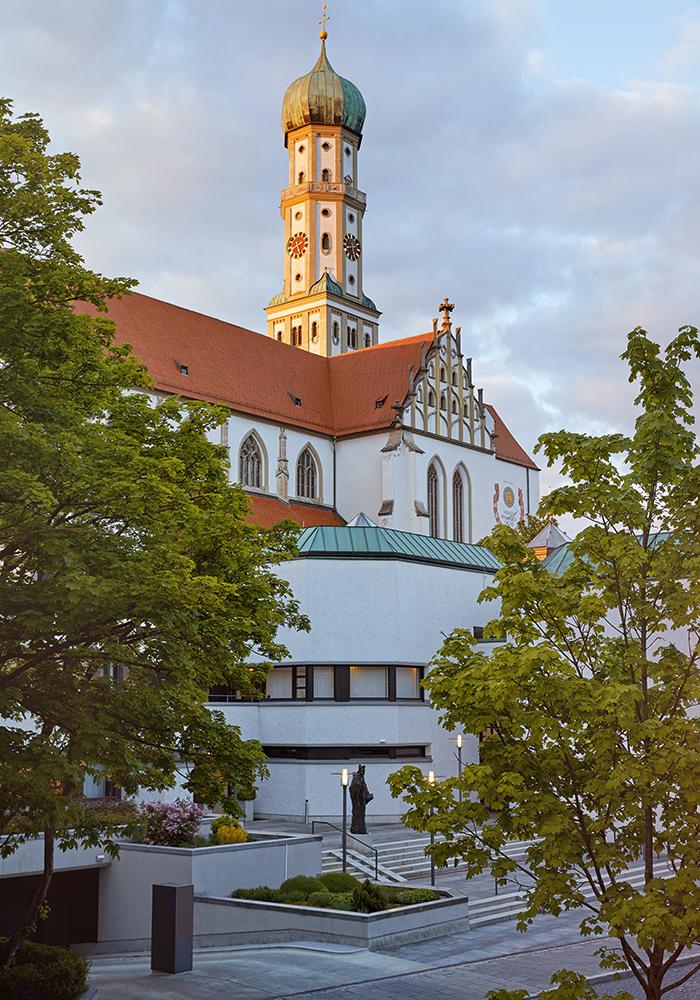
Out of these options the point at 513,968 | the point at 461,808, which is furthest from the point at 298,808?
the point at 461,808

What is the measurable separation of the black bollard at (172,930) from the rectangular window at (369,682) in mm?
20790

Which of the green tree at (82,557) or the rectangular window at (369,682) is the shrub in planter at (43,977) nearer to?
the green tree at (82,557)

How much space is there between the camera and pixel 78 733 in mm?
12258

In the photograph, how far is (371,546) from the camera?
130ft

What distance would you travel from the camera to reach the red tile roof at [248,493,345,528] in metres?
Result: 49.8

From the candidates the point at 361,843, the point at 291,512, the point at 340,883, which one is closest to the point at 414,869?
the point at 361,843

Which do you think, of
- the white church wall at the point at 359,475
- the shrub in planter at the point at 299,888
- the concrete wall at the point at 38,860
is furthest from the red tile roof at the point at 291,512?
the shrub in planter at the point at 299,888

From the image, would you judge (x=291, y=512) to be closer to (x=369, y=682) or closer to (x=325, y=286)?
(x=369, y=682)

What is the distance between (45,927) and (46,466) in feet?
57.4

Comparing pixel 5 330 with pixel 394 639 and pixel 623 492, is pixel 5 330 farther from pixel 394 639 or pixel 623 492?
pixel 394 639

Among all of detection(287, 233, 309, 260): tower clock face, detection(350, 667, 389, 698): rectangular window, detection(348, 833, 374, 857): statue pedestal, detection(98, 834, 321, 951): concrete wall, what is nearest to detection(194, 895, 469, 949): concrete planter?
detection(98, 834, 321, 951): concrete wall

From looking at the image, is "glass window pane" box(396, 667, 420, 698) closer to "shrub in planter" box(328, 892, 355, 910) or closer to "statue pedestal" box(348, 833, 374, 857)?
"statue pedestal" box(348, 833, 374, 857)

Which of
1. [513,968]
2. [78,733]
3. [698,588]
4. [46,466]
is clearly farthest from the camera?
[513,968]

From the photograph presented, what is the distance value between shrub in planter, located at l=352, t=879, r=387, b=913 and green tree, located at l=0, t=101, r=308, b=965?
597cm
